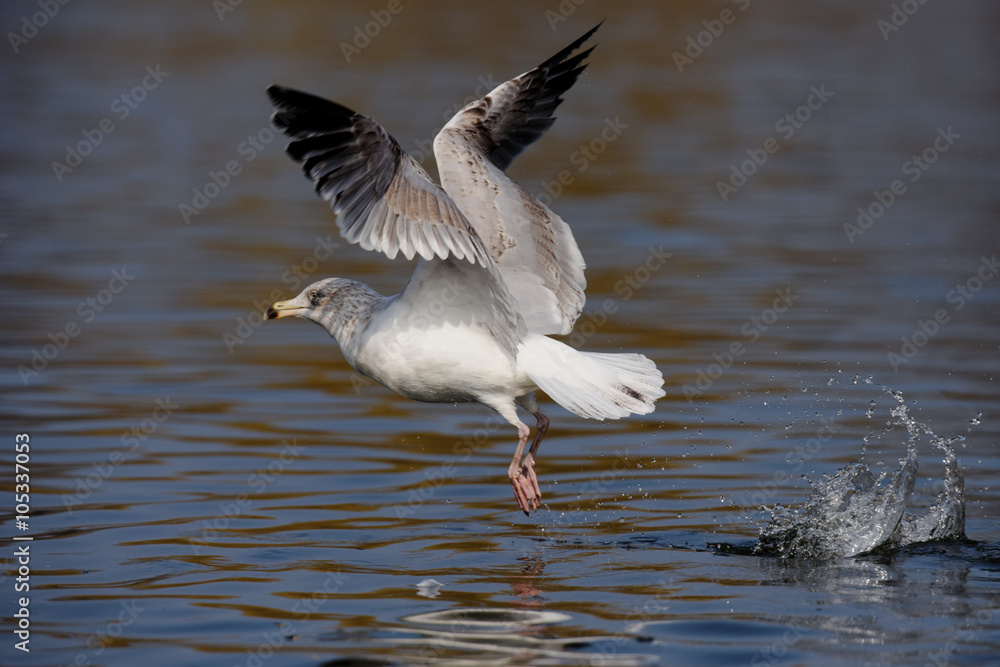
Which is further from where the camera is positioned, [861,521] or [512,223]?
[512,223]

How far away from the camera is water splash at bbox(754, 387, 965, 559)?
24.1ft

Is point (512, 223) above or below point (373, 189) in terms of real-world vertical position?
below

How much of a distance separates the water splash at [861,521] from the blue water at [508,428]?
10 centimetres

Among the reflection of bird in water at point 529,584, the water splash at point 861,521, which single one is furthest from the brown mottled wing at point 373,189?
the water splash at point 861,521

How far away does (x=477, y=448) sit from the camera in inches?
384

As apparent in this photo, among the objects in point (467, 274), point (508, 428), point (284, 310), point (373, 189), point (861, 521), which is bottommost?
point (508, 428)

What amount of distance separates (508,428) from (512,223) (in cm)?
239

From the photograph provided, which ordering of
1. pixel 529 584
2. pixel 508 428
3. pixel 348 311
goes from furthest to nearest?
1. pixel 508 428
2. pixel 348 311
3. pixel 529 584

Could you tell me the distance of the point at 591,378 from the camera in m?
7.66

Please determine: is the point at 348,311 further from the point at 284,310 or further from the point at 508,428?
the point at 508,428

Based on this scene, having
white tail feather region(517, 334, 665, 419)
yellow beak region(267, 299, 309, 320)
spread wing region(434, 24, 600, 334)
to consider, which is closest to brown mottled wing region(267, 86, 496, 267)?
white tail feather region(517, 334, 665, 419)

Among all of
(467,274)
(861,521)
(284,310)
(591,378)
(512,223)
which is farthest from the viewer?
(512,223)

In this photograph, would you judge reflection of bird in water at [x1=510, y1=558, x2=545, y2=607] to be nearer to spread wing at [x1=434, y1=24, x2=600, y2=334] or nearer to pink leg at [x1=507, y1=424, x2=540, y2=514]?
pink leg at [x1=507, y1=424, x2=540, y2=514]

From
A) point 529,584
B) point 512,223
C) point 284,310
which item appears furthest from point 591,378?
point 284,310
